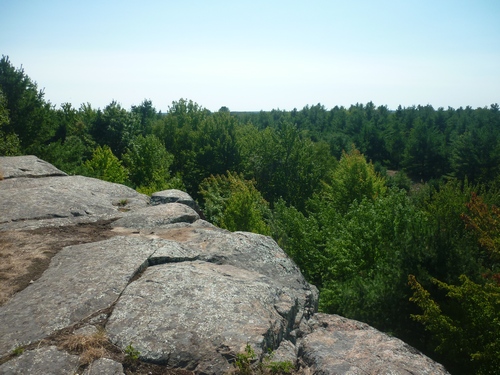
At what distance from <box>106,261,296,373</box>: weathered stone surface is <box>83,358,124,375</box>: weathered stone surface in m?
0.23

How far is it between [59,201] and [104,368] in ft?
18.0

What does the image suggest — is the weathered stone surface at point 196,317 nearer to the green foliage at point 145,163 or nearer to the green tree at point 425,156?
the green foliage at point 145,163

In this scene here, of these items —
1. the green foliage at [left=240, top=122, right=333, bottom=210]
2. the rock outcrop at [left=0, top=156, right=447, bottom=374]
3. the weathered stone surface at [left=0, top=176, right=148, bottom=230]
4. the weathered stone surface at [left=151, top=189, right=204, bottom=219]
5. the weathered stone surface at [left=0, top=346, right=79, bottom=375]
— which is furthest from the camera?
the green foliage at [left=240, top=122, right=333, bottom=210]

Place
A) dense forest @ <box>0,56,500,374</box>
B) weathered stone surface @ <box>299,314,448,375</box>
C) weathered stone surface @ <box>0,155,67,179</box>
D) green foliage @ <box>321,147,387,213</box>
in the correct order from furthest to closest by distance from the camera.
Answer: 1. green foliage @ <box>321,147,387,213</box>
2. dense forest @ <box>0,56,500,374</box>
3. weathered stone surface @ <box>0,155,67,179</box>
4. weathered stone surface @ <box>299,314,448,375</box>

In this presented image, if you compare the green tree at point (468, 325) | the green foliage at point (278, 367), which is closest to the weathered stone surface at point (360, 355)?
the green foliage at point (278, 367)

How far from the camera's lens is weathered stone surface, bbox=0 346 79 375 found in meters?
3.75

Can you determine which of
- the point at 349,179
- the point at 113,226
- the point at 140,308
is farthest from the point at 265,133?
the point at 140,308

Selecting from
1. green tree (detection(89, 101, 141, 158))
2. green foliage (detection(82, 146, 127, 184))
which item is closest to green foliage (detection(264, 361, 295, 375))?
green foliage (detection(82, 146, 127, 184))

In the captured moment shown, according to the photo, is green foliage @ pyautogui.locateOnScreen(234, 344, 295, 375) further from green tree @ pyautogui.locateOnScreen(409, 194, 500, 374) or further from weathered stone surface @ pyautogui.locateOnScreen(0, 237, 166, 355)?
green tree @ pyautogui.locateOnScreen(409, 194, 500, 374)

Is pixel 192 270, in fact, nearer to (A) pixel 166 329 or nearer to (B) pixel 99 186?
(A) pixel 166 329

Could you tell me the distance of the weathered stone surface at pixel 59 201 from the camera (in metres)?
7.73

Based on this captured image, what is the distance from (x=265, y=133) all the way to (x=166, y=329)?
36834mm

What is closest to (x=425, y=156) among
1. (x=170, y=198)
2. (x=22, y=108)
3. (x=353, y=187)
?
(x=353, y=187)

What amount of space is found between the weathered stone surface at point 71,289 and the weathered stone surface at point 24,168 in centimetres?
583
